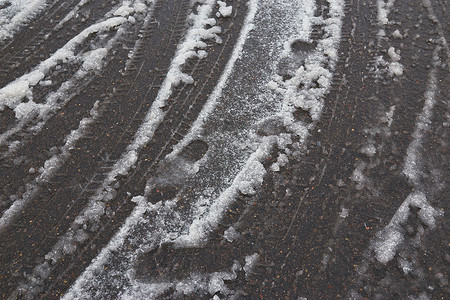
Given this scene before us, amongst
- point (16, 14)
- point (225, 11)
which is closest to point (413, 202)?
point (225, 11)

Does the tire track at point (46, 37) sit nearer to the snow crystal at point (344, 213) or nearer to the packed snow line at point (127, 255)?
the packed snow line at point (127, 255)

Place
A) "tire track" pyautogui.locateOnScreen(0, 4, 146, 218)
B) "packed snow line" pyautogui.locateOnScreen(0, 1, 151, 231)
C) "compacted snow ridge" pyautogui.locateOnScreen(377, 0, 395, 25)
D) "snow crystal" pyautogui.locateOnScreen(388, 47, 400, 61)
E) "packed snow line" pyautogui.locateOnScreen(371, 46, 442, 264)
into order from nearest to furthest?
1. "packed snow line" pyautogui.locateOnScreen(371, 46, 442, 264)
2. "packed snow line" pyautogui.locateOnScreen(0, 1, 151, 231)
3. "tire track" pyautogui.locateOnScreen(0, 4, 146, 218)
4. "snow crystal" pyautogui.locateOnScreen(388, 47, 400, 61)
5. "compacted snow ridge" pyautogui.locateOnScreen(377, 0, 395, 25)

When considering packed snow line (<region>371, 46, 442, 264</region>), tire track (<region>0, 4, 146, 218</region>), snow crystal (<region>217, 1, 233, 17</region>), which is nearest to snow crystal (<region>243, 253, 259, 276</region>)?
packed snow line (<region>371, 46, 442, 264</region>)

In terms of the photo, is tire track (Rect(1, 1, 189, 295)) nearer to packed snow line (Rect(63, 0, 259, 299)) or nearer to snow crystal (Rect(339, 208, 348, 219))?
packed snow line (Rect(63, 0, 259, 299))

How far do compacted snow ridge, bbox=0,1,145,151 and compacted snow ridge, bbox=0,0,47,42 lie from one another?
102cm

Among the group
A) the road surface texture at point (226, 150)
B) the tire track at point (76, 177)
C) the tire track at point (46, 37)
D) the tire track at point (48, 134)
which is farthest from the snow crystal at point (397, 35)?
the tire track at point (46, 37)

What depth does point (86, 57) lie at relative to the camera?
5184 millimetres

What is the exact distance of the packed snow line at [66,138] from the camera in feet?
12.6

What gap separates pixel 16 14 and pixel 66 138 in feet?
9.78

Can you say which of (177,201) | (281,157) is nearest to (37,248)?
(177,201)

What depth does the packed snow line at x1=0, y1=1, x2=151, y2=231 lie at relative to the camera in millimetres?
3825

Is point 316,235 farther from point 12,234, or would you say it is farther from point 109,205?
point 12,234

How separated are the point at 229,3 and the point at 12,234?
15.2 ft

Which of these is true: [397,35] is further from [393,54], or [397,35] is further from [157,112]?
[157,112]
